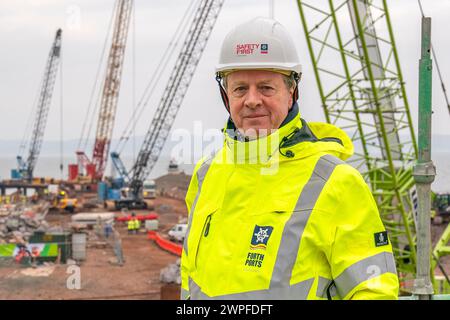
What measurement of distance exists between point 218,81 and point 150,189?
69950 millimetres

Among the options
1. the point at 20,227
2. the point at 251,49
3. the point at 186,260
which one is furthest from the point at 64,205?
the point at 251,49

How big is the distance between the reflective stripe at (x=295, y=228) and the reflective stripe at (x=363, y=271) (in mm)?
194

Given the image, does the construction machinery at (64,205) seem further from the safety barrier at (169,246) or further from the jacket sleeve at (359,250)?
the jacket sleeve at (359,250)

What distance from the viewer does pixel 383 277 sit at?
2.60 meters

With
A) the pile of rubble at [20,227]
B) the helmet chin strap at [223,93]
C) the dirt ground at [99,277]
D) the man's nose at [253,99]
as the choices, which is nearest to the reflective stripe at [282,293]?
the man's nose at [253,99]

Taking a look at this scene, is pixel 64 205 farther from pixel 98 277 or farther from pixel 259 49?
pixel 259 49

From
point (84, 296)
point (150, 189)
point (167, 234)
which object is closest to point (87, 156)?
point (150, 189)

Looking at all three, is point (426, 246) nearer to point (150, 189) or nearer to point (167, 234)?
point (167, 234)

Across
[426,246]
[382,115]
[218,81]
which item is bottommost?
[426,246]

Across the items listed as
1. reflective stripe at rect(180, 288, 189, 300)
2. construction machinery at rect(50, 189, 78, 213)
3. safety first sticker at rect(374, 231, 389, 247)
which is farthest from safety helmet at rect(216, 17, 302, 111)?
construction machinery at rect(50, 189, 78, 213)

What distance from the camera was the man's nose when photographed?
2.88 meters

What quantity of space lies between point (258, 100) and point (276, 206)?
455mm

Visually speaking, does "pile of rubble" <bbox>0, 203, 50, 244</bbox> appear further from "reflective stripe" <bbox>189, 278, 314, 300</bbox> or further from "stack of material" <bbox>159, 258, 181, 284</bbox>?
"reflective stripe" <bbox>189, 278, 314, 300</bbox>

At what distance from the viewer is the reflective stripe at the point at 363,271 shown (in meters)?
2.58
